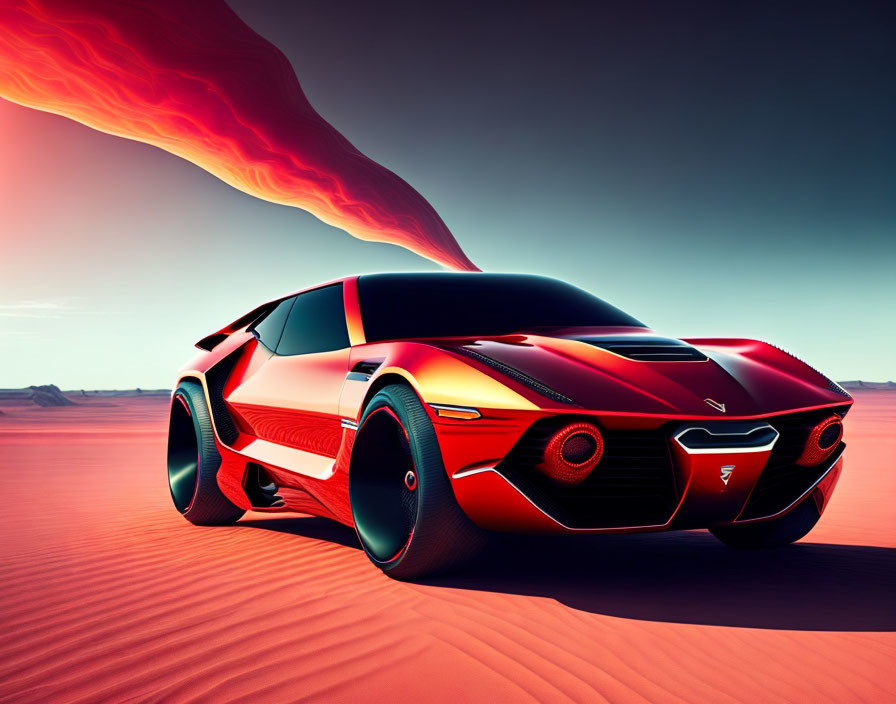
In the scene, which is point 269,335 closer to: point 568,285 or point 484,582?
point 568,285

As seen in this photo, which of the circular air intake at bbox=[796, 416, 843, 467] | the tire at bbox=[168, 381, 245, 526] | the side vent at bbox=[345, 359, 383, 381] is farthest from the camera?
the tire at bbox=[168, 381, 245, 526]

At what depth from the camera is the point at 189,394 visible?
17.9 feet

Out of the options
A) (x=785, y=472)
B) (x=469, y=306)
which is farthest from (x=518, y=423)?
(x=469, y=306)

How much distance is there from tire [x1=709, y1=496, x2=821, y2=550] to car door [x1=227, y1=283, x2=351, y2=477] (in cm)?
215

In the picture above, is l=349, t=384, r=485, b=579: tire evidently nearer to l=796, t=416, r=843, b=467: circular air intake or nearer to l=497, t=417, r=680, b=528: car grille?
l=497, t=417, r=680, b=528: car grille

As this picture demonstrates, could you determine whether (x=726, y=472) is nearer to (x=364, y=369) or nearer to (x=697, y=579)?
(x=697, y=579)

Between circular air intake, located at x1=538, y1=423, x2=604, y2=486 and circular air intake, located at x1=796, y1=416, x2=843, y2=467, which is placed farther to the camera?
circular air intake, located at x1=796, y1=416, x2=843, y2=467

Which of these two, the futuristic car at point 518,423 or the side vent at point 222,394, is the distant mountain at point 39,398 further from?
the futuristic car at point 518,423

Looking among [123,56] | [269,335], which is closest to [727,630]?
[269,335]

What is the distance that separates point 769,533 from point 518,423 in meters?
2.14

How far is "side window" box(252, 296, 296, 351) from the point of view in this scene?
497 cm

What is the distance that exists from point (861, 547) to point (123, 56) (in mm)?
28742

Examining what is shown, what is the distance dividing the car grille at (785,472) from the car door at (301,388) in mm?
1978

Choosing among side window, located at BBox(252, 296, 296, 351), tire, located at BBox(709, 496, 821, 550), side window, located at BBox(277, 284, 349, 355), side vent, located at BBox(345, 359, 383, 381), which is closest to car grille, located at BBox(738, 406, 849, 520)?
tire, located at BBox(709, 496, 821, 550)
